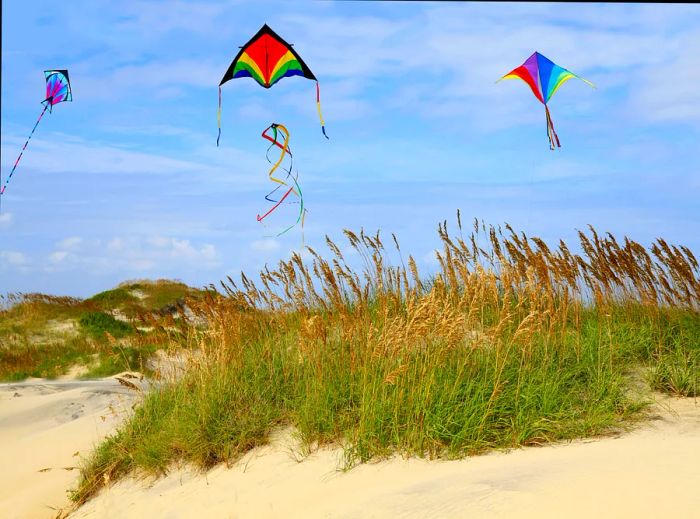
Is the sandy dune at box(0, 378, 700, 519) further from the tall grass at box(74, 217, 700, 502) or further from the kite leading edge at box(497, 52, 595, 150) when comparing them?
the kite leading edge at box(497, 52, 595, 150)

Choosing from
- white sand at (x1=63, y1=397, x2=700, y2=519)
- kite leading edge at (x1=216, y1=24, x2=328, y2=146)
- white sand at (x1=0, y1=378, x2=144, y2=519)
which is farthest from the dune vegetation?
white sand at (x1=63, y1=397, x2=700, y2=519)

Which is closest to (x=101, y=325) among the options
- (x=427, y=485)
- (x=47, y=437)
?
(x=47, y=437)

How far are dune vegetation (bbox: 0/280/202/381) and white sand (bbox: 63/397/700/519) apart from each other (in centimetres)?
533

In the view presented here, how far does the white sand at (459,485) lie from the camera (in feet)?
11.7

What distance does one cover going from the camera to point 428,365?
16.6 ft

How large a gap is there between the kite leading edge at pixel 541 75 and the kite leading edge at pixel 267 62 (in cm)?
285

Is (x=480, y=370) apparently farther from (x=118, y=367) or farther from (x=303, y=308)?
(x=118, y=367)

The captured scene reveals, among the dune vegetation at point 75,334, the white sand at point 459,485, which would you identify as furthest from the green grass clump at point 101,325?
the white sand at point 459,485

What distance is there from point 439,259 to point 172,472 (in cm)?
330

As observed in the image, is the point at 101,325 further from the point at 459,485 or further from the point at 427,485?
the point at 459,485

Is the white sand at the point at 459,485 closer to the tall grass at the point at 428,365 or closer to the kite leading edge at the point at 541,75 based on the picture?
the tall grass at the point at 428,365

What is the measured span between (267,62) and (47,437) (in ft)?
17.5

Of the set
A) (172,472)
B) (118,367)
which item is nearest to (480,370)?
(172,472)

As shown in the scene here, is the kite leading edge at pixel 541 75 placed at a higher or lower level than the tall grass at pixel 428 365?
higher
